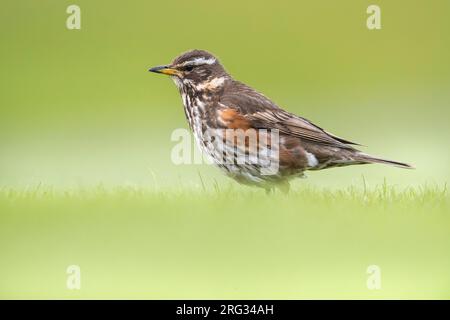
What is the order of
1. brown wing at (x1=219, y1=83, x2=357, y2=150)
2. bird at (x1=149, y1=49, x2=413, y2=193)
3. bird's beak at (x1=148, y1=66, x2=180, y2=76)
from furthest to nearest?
bird's beak at (x1=148, y1=66, x2=180, y2=76) → brown wing at (x1=219, y1=83, x2=357, y2=150) → bird at (x1=149, y1=49, x2=413, y2=193)

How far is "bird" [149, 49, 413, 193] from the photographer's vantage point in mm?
8844

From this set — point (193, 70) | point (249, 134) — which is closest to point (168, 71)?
point (193, 70)

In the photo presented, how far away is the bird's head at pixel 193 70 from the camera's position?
31.1 feet

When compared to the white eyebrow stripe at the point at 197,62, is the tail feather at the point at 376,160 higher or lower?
lower

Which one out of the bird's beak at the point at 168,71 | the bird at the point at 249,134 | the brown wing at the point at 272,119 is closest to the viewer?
the bird at the point at 249,134

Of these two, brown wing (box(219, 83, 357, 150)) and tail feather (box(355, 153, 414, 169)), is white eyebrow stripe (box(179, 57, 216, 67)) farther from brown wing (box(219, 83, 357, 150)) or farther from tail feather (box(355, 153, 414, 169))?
tail feather (box(355, 153, 414, 169))

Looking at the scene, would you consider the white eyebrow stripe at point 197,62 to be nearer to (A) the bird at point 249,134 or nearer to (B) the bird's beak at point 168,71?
(A) the bird at point 249,134

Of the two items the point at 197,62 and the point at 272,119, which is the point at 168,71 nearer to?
the point at 197,62

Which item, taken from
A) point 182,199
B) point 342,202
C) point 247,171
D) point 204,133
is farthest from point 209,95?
point 342,202

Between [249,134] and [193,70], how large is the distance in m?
1.40

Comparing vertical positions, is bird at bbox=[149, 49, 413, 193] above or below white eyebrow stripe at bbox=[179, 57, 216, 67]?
below

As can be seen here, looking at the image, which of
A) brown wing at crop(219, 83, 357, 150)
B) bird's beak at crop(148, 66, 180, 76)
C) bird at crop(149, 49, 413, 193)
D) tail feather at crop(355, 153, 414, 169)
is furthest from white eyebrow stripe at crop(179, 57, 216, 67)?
tail feather at crop(355, 153, 414, 169)

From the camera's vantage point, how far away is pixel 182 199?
8102 mm

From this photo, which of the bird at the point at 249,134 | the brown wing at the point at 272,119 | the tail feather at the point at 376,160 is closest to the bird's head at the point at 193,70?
the bird at the point at 249,134
